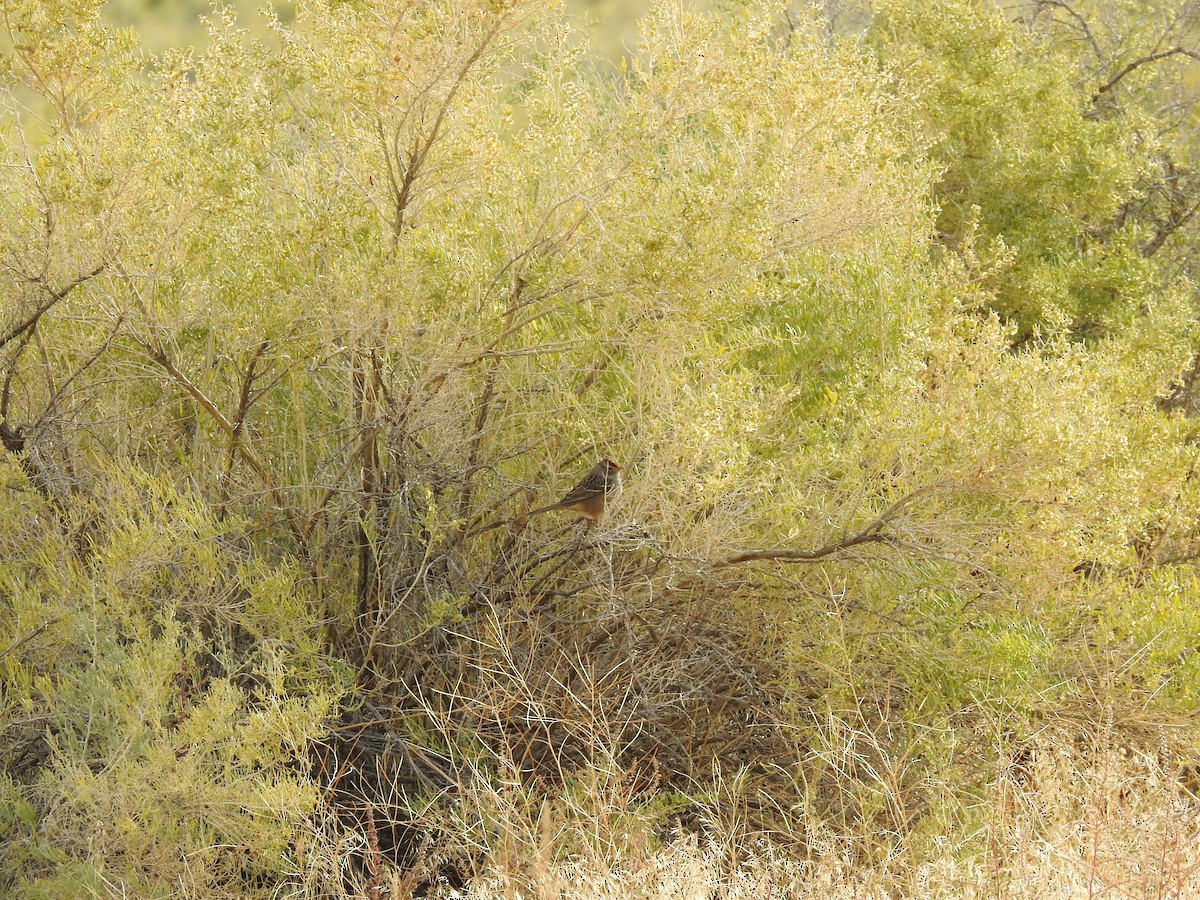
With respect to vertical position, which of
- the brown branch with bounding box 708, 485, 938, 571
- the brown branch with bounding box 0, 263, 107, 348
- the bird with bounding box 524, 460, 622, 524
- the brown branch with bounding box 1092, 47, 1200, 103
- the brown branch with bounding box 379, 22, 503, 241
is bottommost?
the brown branch with bounding box 708, 485, 938, 571

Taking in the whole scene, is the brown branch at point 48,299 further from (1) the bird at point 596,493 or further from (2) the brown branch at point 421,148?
(1) the bird at point 596,493

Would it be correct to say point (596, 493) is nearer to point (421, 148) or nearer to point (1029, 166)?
point (421, 148)

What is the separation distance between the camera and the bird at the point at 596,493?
532cm

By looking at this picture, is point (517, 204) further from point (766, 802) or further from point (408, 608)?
point (766, 802)

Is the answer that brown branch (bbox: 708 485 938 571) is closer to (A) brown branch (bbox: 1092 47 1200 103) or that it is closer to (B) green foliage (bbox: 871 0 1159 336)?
(B) green foliage (bbox: 871 0 1159 336)

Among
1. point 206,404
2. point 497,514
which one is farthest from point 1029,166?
point 206,404

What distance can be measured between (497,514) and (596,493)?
841 mm

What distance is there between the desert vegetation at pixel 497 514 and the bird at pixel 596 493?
0.76ft

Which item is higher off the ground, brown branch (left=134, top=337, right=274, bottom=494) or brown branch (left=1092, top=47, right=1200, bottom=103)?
brown branch (left=1092, top=47, right=1200, bottom=103)

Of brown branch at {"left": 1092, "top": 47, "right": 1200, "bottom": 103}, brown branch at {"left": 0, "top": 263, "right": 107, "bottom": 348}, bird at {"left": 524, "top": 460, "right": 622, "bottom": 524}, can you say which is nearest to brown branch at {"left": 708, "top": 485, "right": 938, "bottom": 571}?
bird at {"left": 524, "top": 460, "right": 622, "bottom": 524}

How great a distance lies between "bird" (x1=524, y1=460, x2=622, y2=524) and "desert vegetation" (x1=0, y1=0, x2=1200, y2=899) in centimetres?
23

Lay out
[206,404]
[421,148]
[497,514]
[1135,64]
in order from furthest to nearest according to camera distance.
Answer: [1135,64] → [497,514] → [206,404] → [421,148]

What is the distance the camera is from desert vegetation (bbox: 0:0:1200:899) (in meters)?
5.07

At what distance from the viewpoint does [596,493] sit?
534cm
